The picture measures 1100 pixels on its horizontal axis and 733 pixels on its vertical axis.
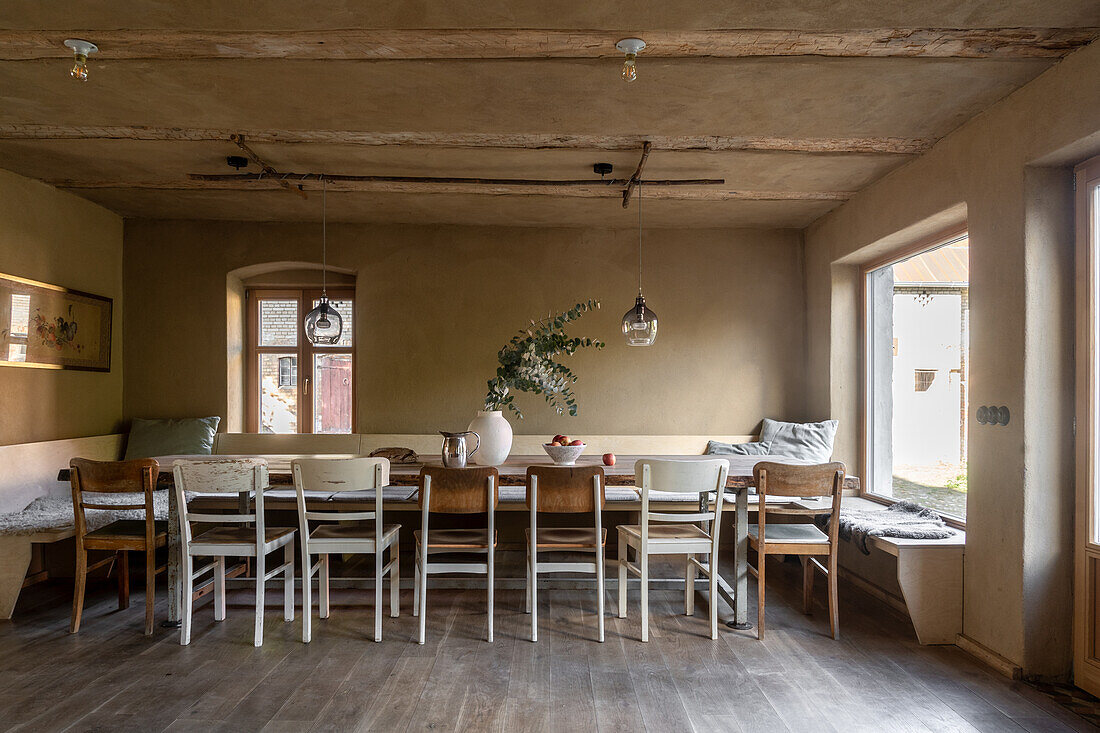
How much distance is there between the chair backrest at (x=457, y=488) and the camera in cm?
339

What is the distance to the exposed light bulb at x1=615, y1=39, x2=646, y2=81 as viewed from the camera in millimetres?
2742

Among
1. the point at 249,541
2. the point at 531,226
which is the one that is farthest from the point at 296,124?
the point at 531,226

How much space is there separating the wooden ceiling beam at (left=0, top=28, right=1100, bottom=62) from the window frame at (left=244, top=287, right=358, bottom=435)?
343 centimetres

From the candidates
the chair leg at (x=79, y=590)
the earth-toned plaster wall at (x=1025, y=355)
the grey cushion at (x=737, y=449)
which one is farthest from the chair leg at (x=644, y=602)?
the chair leg at (x=79, y=590)

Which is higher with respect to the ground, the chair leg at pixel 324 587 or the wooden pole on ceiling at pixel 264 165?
the wooden pole on ceiling at pixel 264 165

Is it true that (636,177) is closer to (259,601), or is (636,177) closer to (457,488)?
(457,488)

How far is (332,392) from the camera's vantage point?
246 inches

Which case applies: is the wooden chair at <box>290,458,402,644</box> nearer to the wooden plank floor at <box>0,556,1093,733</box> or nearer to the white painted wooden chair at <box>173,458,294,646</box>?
the white painted wooden chair at <box>173,458,294,646</box>

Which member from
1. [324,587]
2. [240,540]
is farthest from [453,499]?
[240,540]

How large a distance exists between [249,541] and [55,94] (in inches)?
92.1

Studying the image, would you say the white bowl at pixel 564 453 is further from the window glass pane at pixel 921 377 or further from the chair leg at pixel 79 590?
the chair leg at pixel 79 590

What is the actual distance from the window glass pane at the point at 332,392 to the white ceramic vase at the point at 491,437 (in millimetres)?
2611

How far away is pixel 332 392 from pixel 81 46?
3.79 metres

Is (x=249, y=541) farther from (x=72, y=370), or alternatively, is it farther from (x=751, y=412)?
(x=751, y=412)
